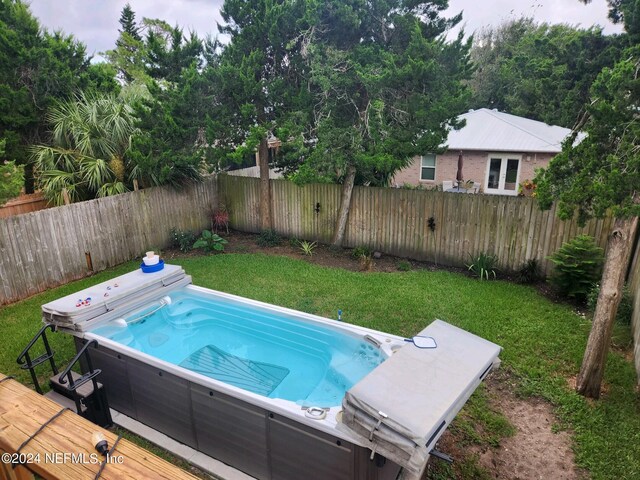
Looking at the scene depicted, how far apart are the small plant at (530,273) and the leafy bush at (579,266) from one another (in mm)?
833

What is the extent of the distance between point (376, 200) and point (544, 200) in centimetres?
449

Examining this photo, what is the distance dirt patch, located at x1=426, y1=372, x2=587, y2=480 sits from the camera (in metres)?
3.65

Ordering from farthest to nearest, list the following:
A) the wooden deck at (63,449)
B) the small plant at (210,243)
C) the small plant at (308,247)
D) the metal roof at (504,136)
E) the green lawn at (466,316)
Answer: the metal roof at (504,136), the small plant at (210,243), the small plant at (308,247), the green lawn at (466,316), the wooden deck at (63,449)

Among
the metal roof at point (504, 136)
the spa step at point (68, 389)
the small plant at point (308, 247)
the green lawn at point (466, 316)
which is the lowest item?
the green lawn at point (466, 316)

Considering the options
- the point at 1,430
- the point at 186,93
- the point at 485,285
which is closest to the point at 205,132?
the point at 186,93

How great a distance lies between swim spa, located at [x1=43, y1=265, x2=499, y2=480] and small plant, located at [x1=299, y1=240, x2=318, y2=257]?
366 centimetres

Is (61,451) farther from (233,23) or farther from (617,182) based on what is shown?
(233,23)

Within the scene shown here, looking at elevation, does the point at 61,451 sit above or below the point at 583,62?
below

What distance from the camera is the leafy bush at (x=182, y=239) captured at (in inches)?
388

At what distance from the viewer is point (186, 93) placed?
840 cm

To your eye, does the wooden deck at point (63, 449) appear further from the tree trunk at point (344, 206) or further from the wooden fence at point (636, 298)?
the tree trunk at point (344, 206)

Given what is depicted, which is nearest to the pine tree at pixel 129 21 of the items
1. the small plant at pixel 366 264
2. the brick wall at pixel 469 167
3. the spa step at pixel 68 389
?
the brick wall at pixel 469 167

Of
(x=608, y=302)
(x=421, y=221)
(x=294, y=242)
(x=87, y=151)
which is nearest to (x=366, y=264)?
(x=421, y=221)

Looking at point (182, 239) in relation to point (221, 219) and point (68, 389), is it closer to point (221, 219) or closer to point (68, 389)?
point (221, 219)
